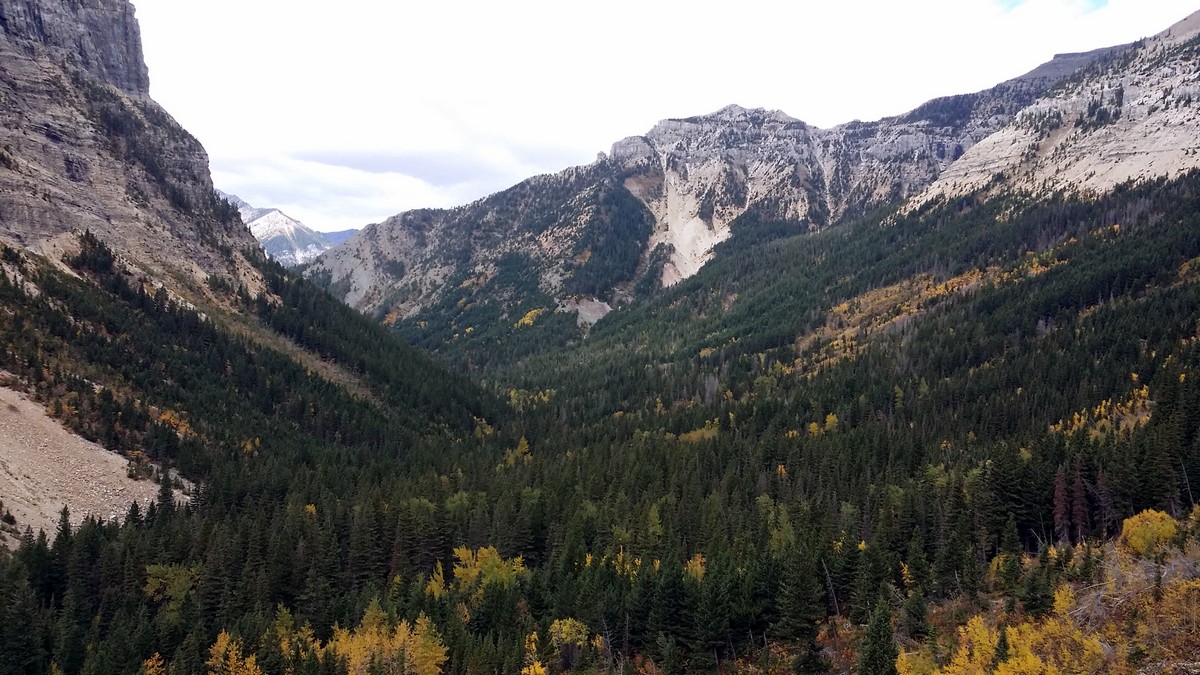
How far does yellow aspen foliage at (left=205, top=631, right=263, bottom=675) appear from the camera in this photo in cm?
5634

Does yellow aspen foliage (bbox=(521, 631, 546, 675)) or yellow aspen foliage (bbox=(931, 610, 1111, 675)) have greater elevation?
yellow aspen foliage (bbox=(931, 610, 1111, 675))

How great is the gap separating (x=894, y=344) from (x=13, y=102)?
21082 centimetres

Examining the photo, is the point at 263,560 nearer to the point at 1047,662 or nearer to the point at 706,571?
the point at 706,571

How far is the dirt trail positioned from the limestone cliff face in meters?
57.7

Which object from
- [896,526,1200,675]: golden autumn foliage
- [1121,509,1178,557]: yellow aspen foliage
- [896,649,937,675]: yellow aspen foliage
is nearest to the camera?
[896,526,1200,675]: golden autumn foliage

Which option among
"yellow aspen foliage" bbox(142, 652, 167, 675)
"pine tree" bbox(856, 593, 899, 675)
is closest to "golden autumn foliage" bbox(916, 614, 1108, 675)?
"pine tree" bbox(856, 593, 899, 675)

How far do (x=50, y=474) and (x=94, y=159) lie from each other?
4158 inches

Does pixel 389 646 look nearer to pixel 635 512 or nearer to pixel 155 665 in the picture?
pixel 155 665

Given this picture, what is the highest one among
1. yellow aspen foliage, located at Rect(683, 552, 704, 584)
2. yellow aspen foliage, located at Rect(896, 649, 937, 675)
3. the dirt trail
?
the dirt trail

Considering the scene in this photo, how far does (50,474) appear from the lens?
88.9 metres

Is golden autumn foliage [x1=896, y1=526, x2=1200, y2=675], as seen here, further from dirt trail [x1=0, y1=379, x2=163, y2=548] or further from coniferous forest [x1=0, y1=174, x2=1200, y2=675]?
dirt trail [x1=0, y1=379, x2=163, y2=548]

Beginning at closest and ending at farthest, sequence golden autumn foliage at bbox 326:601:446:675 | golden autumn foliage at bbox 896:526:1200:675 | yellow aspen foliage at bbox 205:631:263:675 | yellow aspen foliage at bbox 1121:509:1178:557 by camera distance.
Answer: golden autumn foliage at bbox 896:526:1200:675 < yellow aspen foliage at bbox 205:631:263:675 < yellow aspen foliage at bbox 1121:509:1178:557 < golden autumn foliage at bbox 326:601:446:675

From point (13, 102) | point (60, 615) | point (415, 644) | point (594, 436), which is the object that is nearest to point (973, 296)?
point (594, 436)

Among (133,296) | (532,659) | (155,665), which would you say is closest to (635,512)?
(532,659)
